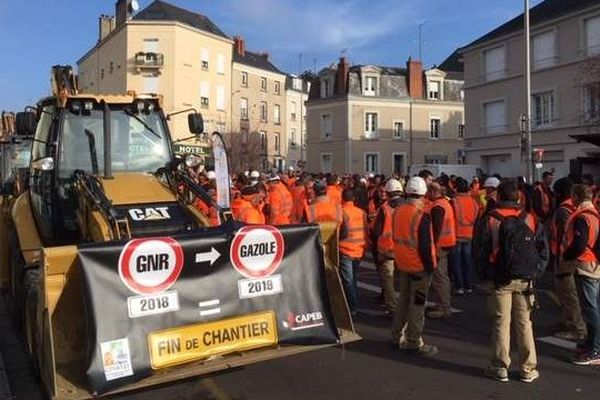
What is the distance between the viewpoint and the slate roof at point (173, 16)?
57.9 meters

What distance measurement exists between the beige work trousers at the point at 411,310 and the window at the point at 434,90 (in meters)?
52.3

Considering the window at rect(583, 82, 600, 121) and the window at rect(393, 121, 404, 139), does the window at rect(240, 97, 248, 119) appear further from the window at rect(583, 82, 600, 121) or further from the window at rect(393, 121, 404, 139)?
the window at rect(583, 82, 600, 121)

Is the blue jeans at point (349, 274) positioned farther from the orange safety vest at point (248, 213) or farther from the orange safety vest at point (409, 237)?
the orange safety vest at point (409, 237)

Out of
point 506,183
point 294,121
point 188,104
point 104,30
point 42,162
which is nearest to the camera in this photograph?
point 506,183

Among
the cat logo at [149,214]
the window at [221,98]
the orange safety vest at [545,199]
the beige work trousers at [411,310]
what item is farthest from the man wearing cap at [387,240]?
the window at [221,98]

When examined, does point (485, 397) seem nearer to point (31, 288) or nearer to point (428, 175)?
point (31, 288)

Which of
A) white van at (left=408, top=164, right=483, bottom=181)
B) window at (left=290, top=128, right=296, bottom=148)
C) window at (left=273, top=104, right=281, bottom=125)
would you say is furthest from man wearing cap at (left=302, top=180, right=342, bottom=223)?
window at (left=290, top=128, right=296, bottom=148)

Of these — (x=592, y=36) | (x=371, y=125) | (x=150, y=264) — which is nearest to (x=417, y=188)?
(x=150, y=264)

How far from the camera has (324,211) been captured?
920cm

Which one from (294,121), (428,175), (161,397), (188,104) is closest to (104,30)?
(188,104)

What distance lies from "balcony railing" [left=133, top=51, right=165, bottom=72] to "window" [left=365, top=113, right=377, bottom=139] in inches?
691

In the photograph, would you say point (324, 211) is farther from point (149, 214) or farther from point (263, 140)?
point (263, 140)

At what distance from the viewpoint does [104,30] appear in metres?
64.1

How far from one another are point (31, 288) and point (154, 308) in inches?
67.4
